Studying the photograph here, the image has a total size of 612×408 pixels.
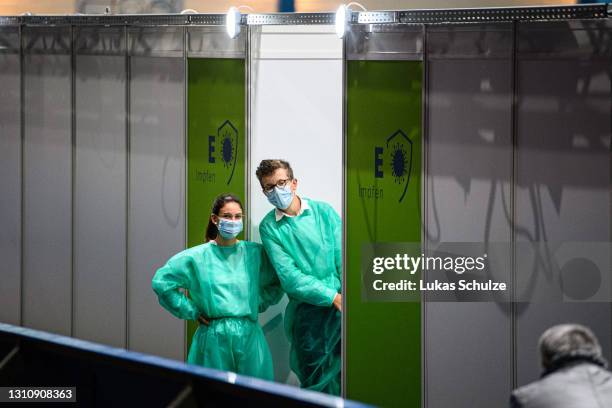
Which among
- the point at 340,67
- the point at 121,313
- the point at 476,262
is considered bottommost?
the point at 121,313

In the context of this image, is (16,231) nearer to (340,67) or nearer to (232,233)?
(232,233)

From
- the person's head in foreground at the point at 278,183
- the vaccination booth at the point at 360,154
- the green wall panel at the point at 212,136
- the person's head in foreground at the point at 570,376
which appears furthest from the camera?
the green wall panel at the point at 212,136

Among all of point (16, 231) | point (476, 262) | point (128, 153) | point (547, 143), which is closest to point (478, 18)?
point (547, 143)

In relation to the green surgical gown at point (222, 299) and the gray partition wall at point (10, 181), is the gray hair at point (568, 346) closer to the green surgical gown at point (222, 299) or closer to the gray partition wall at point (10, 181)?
the green surgical gown at point (222, 299)

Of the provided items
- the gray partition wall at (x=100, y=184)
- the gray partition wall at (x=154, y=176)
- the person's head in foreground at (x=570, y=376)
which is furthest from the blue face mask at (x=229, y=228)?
the person's head in foreground at (x=570, y=376)

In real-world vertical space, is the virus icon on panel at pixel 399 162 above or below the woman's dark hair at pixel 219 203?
above

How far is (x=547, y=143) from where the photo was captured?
5.14 m

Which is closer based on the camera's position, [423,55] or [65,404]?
[65,404]

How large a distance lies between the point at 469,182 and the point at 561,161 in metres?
0.50

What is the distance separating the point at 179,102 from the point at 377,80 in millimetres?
1483

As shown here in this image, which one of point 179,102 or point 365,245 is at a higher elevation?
point 179,102

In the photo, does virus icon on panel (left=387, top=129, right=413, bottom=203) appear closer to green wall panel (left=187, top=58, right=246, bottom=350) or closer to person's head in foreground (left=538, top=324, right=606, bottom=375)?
green wall panel (left=187, top=58, right=246, bottom=350)

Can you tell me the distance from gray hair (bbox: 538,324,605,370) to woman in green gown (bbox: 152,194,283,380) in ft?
8.40

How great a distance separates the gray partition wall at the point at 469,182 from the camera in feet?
17.3
